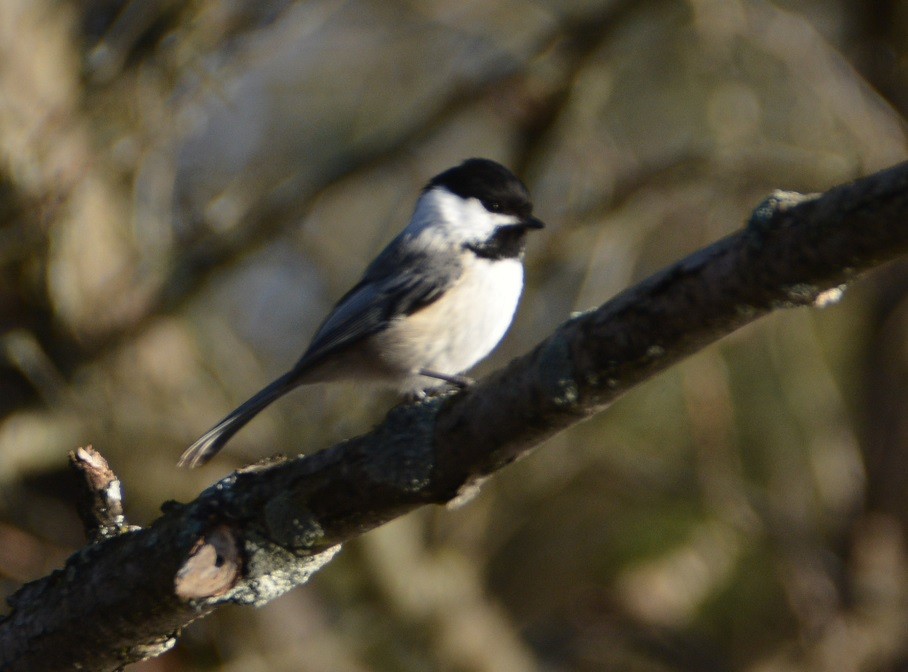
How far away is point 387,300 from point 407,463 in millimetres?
1731

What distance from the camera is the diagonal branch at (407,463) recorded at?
1.58 metres

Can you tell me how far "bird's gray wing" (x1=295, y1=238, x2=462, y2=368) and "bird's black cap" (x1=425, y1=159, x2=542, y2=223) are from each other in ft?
1.18

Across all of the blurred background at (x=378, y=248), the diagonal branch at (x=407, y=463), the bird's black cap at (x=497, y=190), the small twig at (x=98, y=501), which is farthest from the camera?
the blurred background at (x=378, y=248)

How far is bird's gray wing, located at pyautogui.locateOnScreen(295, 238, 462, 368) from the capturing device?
11.7 feet

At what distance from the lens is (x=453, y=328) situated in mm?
3570

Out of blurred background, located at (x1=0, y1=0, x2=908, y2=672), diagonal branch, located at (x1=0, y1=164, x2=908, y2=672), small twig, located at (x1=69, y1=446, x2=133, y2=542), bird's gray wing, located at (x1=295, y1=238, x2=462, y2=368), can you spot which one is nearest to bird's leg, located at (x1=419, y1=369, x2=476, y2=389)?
bird's gray wing, located at (x1=295, y1=238, x2=462, y2=368)

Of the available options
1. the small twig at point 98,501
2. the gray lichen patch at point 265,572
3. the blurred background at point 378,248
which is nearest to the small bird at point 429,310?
the blurred background at point 378,248

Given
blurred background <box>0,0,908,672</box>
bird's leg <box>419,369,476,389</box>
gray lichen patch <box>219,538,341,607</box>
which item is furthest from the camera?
blurred background <box>0,0,908,672</box>

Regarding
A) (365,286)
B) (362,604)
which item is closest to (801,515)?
(362,604)

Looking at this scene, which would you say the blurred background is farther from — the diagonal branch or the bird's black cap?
the diagonal branch

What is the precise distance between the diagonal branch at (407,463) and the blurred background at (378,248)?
2384 millimetres

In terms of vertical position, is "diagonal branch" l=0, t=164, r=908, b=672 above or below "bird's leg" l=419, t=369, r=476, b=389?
above

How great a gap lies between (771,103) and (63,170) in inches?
183

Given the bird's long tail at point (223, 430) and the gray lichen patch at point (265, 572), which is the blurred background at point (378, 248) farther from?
the gray lichen patch at point (265, 572)
